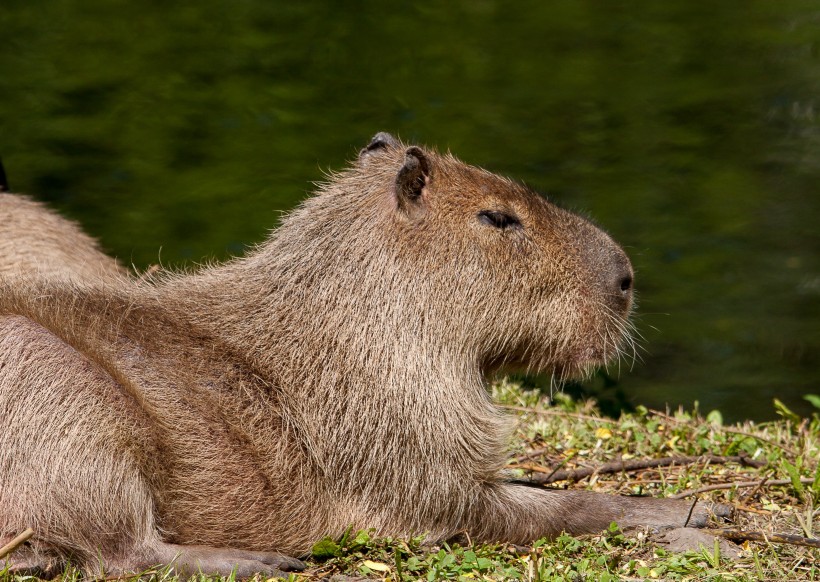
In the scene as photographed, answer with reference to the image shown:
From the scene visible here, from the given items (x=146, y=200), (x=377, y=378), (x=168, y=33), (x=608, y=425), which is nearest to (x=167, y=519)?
(x=377, y=378)

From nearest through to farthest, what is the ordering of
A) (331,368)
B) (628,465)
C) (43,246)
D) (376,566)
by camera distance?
(376,566) → (331,368) → (628,465) → (43,246)

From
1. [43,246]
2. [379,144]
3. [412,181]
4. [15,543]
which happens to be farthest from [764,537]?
[43,246]

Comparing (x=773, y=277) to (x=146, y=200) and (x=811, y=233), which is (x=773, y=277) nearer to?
(x=811, y=233)

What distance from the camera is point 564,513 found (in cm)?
444

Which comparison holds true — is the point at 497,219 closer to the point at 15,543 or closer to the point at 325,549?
the point at 325,549

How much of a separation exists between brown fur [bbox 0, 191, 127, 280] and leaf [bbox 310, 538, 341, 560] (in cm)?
160

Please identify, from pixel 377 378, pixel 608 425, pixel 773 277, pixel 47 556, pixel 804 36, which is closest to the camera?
pixel 47 556

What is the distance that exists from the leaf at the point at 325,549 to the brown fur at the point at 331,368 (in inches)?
2.4

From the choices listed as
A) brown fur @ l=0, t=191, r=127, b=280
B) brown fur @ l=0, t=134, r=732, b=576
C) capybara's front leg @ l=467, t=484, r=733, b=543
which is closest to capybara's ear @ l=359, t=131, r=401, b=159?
brown fur @ l=0, t=134, r=732, b=576

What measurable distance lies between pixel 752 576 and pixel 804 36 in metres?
10.4

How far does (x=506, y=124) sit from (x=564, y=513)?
786 centimetres

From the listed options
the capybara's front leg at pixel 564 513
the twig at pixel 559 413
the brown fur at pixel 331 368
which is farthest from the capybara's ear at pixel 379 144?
the twig at pixel 559 413

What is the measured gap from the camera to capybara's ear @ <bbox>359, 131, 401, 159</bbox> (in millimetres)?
4789

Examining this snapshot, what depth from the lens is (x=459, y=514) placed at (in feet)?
14.2
